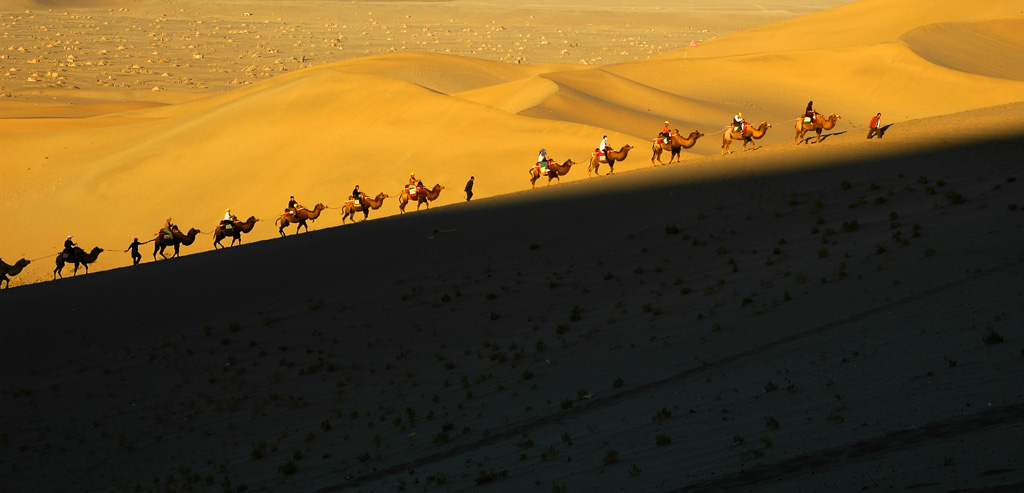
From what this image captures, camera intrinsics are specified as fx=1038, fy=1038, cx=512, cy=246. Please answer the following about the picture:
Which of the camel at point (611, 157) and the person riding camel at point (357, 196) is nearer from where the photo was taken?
the person riding camel at point (357, 196)

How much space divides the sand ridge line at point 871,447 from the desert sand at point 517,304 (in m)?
0.03

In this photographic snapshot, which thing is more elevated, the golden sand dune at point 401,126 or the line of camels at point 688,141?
the golden sand dune at point 401,126

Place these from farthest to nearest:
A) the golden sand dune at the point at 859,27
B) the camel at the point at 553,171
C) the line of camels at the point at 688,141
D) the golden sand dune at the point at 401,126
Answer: the golden sand dune at the point at 859,27 < the golden sand dune at the point at 401,126 < the camel at the point at 553,171 < the line of camels at the point at 688,141

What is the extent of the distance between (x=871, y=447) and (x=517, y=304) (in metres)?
11.3

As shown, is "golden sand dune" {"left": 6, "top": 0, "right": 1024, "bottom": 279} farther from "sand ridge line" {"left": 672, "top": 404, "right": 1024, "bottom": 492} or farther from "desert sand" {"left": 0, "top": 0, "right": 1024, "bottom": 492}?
"sand ridge line" {"left": 672, "top": 404, "right": 1024, "bottom": 492}

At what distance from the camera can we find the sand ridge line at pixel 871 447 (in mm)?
9180

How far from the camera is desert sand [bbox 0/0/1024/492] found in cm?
1102

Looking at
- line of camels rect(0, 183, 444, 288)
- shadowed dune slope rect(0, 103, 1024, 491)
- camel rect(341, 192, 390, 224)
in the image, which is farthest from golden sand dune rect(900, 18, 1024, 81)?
camel rect(341, 192, 390, 224)

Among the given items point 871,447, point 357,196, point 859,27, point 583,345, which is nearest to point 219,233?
point 357,196

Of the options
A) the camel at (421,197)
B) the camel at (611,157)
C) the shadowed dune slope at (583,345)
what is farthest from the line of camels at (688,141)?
the shadowed dune slope at (583,345)

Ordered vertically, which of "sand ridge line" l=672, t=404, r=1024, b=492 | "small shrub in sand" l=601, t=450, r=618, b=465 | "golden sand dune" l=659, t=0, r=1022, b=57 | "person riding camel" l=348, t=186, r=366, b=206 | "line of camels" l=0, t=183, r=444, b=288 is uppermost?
"golden sand dune" l=659, t=0, r=1022, b=57

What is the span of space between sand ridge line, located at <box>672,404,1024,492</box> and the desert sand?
0.03 m

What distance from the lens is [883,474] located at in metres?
8.62

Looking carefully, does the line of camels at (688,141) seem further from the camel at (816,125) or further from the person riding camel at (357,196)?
the person riding camel at (357,196)
